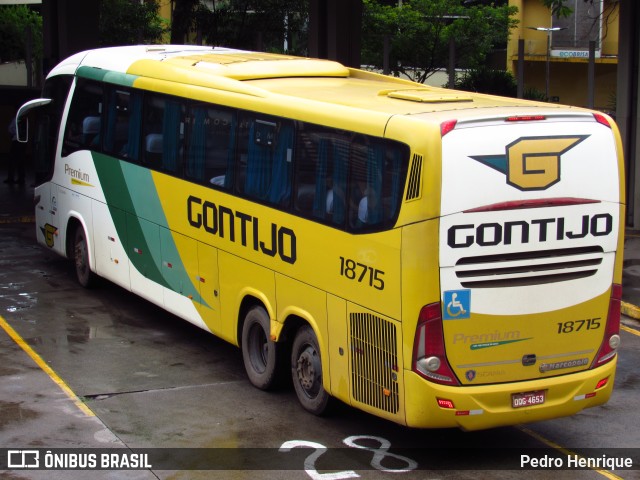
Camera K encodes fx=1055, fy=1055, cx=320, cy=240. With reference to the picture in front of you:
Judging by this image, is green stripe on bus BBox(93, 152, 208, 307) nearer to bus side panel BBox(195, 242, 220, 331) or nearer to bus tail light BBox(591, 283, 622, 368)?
bus side panel BBox(195, 242, 220, 331)

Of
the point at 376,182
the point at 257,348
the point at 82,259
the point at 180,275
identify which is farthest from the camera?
the point at 82,259

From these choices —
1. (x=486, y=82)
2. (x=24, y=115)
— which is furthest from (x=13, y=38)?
(x=24, y=115)

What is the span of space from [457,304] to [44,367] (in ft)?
17.0

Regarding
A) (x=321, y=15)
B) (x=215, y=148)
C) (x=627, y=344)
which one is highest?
(x=321, y=15)

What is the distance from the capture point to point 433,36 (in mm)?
31625

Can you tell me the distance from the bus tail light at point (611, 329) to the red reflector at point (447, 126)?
2145mm

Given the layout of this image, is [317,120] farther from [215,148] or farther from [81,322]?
[81,322]

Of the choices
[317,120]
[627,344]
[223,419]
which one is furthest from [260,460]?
[627,344]

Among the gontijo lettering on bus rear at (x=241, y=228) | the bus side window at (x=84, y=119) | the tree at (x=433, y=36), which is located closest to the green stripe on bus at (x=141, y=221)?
the bus side window at (x=84, y=119)

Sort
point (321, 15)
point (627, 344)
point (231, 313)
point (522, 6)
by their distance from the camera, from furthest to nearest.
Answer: point (522, 6) → point (321, 15) → point (627, 344) → point (231, 313)

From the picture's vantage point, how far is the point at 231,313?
1128 cm

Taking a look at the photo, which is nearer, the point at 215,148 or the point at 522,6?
the point at 215,148

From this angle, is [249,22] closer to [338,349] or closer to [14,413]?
[14,413]

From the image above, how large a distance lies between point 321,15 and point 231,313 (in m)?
11.8
